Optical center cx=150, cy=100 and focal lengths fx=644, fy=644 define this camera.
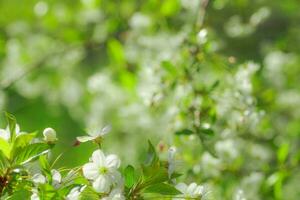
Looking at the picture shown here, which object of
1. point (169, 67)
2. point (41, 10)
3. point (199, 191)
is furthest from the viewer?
point (41, 10)

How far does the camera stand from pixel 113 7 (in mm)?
2830

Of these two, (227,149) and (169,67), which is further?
(227,149)

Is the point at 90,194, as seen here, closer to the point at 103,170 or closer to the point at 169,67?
the point at 103,170

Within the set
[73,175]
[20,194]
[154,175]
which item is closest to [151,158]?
[154,175]

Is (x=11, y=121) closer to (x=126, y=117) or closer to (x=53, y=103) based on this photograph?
(x=126, y=117)

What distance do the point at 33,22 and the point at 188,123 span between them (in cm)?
216

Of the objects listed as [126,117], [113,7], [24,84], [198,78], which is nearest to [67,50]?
[113,7]

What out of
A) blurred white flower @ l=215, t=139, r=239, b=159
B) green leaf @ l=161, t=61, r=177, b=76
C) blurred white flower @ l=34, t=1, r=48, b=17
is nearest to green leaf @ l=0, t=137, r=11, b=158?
green leaf @ l=161, t=61, r=177, b=76

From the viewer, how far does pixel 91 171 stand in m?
1.18

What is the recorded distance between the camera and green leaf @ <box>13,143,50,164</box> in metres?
1.19

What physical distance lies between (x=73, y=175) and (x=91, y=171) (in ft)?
0.13

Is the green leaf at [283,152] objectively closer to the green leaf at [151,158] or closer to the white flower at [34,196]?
the green leaf at [151,158]

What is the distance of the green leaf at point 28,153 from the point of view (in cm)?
119

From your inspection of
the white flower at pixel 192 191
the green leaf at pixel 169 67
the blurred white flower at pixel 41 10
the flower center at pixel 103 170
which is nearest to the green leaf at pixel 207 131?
the green leaf at pixel 169 67
